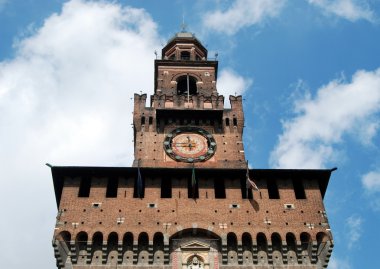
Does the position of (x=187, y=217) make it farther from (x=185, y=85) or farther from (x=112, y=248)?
(x=185, y=85)

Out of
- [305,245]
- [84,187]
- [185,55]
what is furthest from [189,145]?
[185,55]

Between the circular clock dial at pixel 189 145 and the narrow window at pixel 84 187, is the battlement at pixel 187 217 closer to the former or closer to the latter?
the narrow window at pixel 84 187

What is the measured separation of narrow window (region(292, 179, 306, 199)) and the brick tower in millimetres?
57

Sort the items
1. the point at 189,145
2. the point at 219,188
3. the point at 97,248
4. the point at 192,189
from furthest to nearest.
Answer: the point at 189,145 → the point at 219,188 → the point at 192,189 → the point at 97,248

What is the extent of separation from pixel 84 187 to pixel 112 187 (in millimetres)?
1373

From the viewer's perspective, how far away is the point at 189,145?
118 ft

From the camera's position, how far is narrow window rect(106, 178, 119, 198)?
31547mm

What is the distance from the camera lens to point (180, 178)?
31922 mm

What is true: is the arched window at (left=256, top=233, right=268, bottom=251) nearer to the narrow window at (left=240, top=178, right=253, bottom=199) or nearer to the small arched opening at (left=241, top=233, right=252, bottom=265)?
the small arched opening at (left=241, top=233, right=252, bottom=265)

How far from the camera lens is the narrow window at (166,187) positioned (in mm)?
31572

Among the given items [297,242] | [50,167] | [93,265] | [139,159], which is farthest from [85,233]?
[297,242]

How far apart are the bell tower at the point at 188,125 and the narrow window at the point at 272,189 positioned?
8.51 feet

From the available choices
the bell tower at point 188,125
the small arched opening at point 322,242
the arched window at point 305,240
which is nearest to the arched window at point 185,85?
the bell tower at point 188,125

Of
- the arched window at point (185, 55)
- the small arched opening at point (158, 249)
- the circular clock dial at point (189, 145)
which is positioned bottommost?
the small arched opening at point (158, 249)
